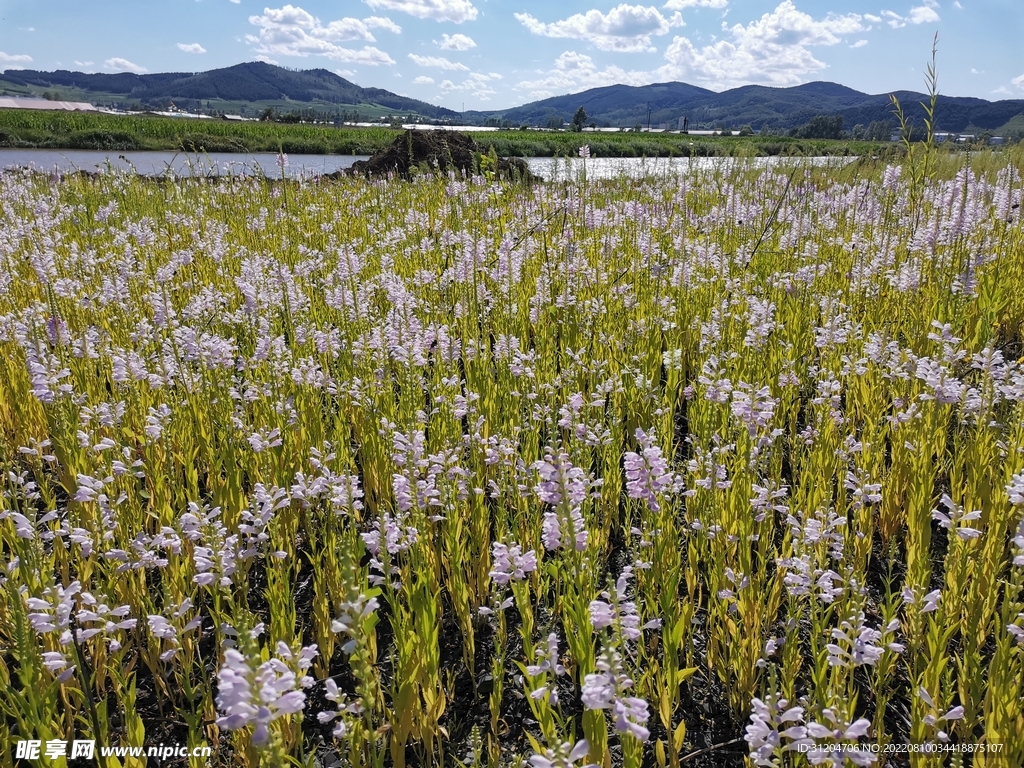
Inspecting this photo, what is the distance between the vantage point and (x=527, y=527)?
3264 millimetres

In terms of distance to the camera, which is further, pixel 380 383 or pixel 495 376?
pixel 495 376

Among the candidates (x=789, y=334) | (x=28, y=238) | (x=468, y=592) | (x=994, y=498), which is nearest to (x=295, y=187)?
(x=28, y=238)

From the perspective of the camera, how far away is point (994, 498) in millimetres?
2898

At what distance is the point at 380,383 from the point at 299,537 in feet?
3.68

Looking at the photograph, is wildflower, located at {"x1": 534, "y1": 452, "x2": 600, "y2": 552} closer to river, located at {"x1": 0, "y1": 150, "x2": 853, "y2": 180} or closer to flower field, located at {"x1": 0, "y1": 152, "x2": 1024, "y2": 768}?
flower field, located at {"x1": 0, "y1": 152, "x2": 1024, "y2": 768}

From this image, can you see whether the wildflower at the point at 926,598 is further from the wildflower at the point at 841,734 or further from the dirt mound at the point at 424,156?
the dirt mound at the point at 424,156

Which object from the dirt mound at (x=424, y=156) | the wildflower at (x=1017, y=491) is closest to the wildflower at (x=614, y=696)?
Answer: the wildflower at (x=1017, y=491)

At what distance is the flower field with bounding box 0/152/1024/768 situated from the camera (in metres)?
1.97

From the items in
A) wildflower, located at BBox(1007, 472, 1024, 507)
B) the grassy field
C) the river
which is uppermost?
the grassy field

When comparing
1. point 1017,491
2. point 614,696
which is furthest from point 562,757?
point 1017,491

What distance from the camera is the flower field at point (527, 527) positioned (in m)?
1.97

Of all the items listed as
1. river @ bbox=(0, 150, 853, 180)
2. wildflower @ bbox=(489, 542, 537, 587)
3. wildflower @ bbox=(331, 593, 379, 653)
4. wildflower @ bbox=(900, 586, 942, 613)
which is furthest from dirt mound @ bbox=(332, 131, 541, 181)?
wildflower @ bbox=(331, 593, 379, 653)

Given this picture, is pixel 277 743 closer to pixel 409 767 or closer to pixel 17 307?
pixel 409 767

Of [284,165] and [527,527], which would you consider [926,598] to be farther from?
[284,165]
